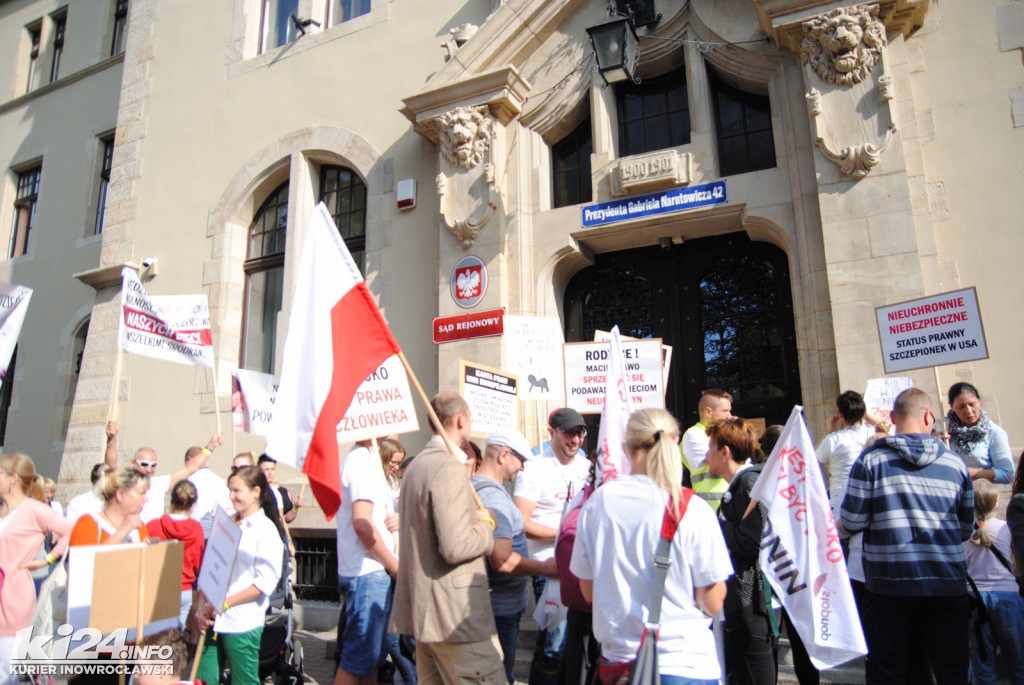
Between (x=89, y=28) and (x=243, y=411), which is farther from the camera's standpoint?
(x=89, y=28)

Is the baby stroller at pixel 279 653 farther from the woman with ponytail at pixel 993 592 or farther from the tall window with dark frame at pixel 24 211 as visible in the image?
the tall window with dark frame at pixel 24 211

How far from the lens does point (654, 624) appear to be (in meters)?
2.71

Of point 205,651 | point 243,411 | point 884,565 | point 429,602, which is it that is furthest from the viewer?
point 243,411

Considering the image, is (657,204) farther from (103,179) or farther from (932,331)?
(103,179)

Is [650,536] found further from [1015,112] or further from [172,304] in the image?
[172,304]

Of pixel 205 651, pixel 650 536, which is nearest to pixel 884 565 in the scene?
pixel 650 536

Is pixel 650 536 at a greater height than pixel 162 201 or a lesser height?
lesser

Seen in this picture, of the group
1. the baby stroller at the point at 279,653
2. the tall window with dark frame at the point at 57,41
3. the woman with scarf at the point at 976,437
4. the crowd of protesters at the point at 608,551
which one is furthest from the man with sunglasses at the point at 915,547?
the tall window with dark frame at the point at 57,41

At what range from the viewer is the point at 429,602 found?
343 cm

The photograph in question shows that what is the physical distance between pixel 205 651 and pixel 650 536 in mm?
3042

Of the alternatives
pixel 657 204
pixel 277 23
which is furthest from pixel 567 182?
pixel 277 23

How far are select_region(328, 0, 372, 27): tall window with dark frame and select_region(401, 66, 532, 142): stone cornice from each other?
9.64ft

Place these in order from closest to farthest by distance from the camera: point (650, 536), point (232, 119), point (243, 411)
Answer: point (650, 536) < point (243, 411) < point (232, 119)

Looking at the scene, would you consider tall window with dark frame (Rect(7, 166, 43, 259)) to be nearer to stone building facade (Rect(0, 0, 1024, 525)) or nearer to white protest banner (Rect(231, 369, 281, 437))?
stone building facade (Rect(0, 0, 1024, 525))
